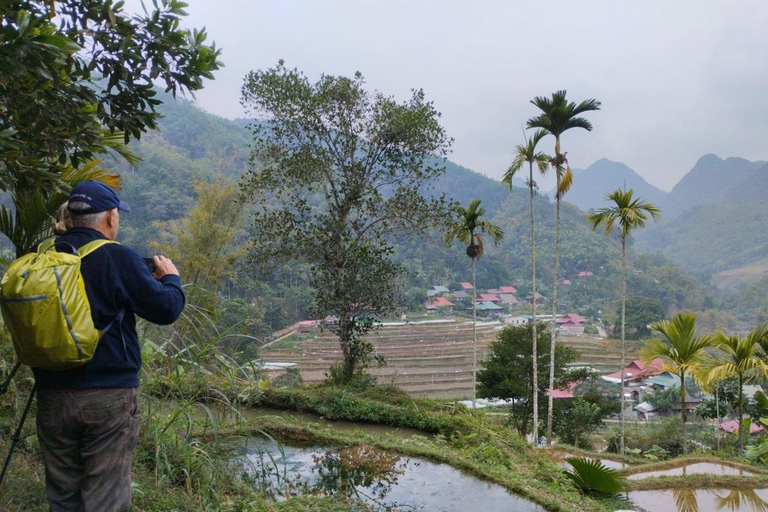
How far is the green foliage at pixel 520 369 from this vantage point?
14.0m

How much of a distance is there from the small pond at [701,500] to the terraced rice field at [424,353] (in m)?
16.3

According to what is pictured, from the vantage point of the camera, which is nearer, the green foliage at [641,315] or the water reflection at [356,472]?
the water reflection at [356,472]

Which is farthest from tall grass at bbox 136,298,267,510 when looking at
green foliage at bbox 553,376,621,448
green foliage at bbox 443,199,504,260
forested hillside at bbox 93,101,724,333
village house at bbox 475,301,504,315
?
village house at bbox 475,301,504,315

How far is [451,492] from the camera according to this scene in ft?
13.6

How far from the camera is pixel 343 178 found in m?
10.4

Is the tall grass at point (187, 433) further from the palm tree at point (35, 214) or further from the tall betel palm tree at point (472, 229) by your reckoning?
the tall betel palm tree at point (472, 229)

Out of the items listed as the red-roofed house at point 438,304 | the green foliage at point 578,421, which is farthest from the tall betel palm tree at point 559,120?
the red-roofed house at point 438,304

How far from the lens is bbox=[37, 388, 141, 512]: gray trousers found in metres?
1.66

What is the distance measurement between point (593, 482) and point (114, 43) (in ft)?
15.5

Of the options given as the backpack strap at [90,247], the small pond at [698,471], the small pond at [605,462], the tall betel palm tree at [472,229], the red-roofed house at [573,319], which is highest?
the tall betel palm tree at [472,229]

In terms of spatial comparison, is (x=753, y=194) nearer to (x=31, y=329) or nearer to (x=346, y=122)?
(x=346, y=122)

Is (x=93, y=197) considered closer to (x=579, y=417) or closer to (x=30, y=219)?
(x=30, y=219)

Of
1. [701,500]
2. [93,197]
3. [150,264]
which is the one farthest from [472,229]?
[93,197]

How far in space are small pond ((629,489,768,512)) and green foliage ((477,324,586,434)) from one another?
8.17m
